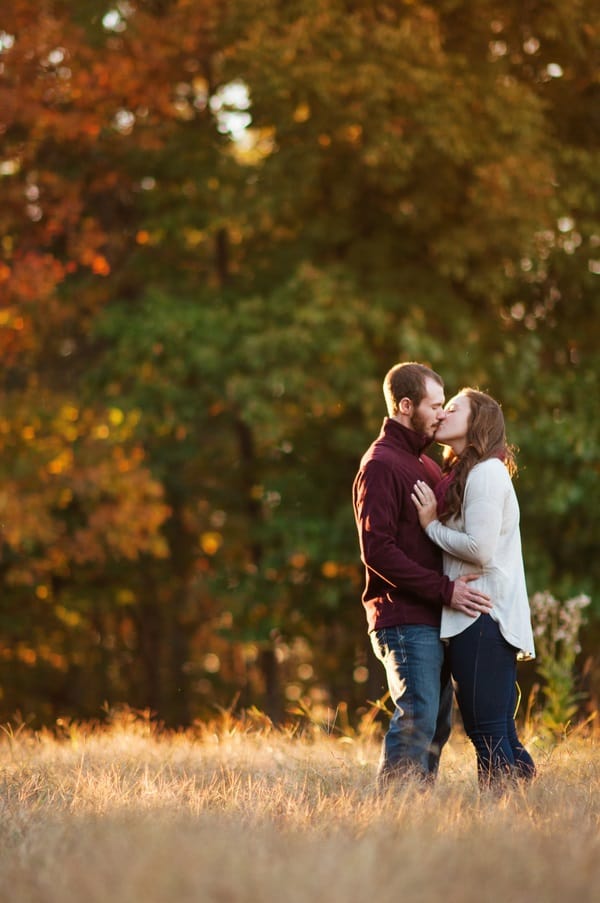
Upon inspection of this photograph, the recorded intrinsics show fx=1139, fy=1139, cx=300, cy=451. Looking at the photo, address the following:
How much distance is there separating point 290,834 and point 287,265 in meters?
9.29

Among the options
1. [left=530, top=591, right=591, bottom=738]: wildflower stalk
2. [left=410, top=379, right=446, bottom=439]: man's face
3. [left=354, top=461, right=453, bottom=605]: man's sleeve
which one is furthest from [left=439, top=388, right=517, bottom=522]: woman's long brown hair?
[left=530, top=591, right=591, bottom=738]: wildflower stalk

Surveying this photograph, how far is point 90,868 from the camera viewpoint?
3.24m

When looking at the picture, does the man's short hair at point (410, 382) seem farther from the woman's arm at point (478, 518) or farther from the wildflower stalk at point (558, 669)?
the wildflower stalk at point (558, 669)

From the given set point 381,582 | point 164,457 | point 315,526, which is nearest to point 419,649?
point 381,582

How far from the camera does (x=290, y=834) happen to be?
373 cm

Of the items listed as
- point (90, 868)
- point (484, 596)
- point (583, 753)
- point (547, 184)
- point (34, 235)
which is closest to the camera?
point (90, 868)

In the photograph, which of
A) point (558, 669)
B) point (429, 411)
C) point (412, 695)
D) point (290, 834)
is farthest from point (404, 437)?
point (558, 669)

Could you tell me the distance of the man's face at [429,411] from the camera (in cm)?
497

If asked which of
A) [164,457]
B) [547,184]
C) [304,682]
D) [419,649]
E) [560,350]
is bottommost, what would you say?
[304,682]

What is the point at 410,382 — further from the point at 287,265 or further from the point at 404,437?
the point at 287,265

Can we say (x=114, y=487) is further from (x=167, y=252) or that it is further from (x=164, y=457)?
(x=167, y=252)

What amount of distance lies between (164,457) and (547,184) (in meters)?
5.44

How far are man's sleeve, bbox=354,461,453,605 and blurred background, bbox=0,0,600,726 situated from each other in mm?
5726

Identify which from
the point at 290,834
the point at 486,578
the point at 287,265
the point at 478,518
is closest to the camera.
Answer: the point at 290,834
